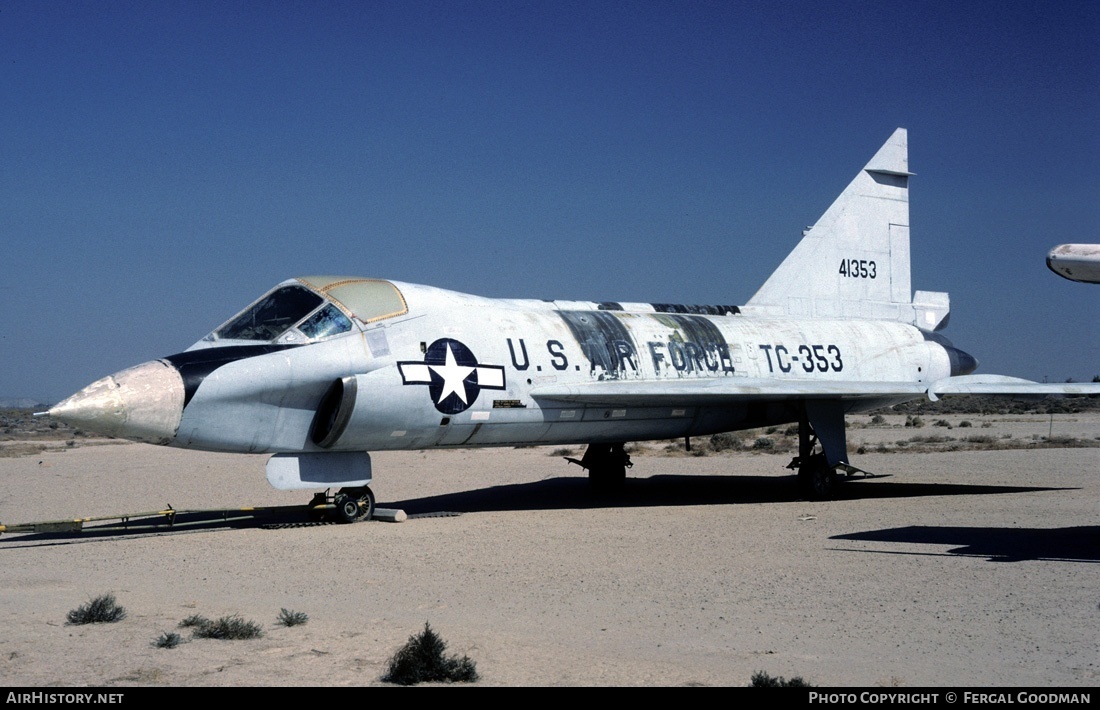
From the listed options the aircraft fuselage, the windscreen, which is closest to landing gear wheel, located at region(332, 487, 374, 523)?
the aircraft fuselage

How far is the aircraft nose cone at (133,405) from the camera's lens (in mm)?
11000

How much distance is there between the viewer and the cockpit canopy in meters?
12.9

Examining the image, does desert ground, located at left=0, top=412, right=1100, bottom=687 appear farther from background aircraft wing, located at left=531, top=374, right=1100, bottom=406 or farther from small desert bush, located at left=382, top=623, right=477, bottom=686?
background aircraft wing, located at left=531, top=374, right=1100, bottom=406

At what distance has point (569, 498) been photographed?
57.6 ft

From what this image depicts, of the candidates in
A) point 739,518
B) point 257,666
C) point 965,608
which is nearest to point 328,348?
point 739,518

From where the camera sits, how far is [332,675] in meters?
6.00

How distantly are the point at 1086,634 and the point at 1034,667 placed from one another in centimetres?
102

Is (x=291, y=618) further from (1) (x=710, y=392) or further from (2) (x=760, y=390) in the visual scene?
(2) (x=760, y=390)

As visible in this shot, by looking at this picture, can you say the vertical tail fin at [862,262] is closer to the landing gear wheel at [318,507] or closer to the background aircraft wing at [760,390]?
the background aircraft wing at [760,390]

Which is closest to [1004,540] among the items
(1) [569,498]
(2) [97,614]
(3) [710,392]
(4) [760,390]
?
(3) [710,392]

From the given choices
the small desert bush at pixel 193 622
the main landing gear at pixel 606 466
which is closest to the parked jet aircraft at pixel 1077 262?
the small desert bush at pixel 193 622

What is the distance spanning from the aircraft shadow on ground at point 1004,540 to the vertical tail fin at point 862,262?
27.4ft
